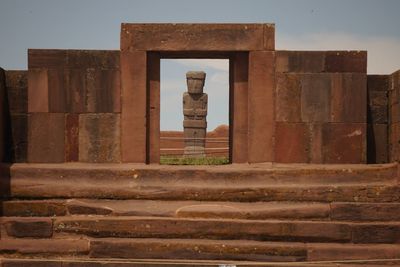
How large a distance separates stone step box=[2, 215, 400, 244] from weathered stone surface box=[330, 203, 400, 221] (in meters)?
0.11

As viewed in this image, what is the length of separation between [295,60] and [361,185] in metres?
2.04

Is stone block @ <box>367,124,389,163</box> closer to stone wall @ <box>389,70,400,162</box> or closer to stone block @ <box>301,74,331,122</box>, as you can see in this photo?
stone wall @ <box>389,70,400,162</box>

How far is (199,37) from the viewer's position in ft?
24.5

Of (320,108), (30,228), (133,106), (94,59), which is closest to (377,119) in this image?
(320,108)

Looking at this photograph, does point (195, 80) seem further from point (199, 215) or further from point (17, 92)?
point (199, 215)

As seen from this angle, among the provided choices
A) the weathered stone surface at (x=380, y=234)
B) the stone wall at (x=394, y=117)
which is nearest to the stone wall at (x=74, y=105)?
the weathered stone surface at (x=380, y=234)

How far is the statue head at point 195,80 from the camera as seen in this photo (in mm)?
22875

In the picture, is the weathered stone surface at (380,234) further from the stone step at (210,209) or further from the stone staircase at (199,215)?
the stone step at (210,209)

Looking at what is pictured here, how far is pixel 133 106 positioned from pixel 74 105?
2.90ft

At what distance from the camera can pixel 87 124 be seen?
7527 mm

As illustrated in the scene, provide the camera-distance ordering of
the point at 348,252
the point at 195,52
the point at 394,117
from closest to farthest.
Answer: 1. the point at 348,252
2. the point at 394,117
3. the point at 195,52

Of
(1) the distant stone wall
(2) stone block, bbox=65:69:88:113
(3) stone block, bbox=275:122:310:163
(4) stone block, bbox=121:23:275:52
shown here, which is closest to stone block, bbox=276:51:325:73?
A: (4) stone block, bbox=121:23:275:52

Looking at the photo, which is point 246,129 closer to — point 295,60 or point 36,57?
point 295,60

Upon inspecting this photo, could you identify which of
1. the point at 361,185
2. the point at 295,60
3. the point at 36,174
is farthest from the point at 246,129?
the point at 36,174
